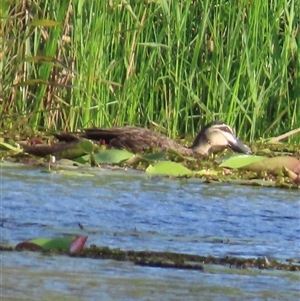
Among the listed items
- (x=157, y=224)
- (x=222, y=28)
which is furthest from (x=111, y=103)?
(x=157, y=224)

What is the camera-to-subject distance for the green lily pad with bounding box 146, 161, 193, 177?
602 cm

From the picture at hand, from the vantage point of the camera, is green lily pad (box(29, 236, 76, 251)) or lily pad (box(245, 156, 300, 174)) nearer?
green lily pad (box(29, 236, 76, 251))

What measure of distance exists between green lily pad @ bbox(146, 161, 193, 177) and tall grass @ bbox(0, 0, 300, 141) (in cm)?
110

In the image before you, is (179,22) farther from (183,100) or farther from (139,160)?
(139,160)

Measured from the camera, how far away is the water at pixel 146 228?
3.27m

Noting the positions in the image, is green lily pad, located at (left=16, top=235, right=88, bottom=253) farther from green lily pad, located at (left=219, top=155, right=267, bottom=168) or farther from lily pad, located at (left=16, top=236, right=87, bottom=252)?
green lily pad, located at (left=219, top=155, right=267, bottom=168)

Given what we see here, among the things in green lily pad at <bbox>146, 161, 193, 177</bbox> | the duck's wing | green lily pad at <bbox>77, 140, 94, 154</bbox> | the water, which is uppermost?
the water

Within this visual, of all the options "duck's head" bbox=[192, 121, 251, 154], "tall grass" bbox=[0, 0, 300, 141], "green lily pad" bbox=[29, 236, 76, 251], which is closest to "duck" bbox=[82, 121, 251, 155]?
"duck's head" bbox=[192, 121, 251, 154]

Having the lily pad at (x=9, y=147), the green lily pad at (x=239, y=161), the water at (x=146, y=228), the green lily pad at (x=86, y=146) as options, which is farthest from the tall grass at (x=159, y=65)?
the water at (x=146, y=228)

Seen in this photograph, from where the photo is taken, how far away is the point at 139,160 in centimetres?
631

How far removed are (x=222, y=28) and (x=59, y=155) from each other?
216 centimetres

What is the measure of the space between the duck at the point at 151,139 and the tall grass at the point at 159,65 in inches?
11.6

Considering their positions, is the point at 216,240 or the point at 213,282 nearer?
the point at 213,282

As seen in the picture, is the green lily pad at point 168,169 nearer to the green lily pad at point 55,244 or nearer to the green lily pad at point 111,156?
the green lily pad at point 111,156
